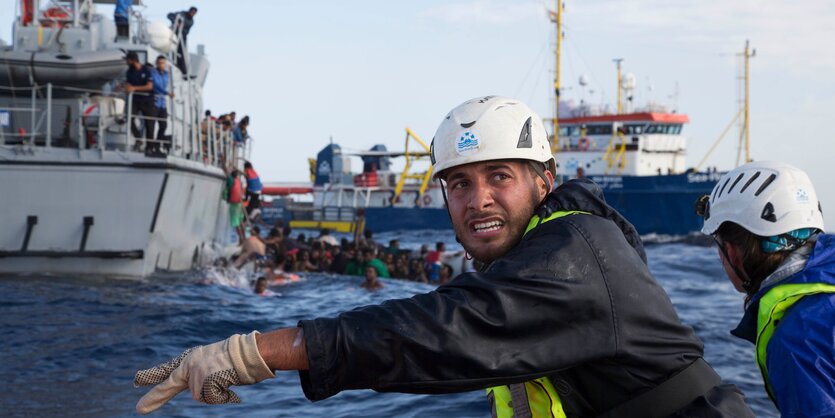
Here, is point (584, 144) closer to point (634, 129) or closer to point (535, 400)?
point (634, 129)

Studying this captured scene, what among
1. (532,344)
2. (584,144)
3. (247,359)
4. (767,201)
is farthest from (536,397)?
(584,144)

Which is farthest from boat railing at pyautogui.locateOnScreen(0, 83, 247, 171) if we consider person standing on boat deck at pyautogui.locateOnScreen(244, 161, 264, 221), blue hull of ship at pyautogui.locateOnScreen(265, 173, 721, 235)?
blue hull of ship at pyautogui.locateOnScreen(265, 173, 721, 235)

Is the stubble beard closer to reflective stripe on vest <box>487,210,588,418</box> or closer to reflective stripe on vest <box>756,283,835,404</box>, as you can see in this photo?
reflective stripe on vest <box>487,210,588,418</box>

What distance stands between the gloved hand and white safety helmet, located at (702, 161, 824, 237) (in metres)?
1.88

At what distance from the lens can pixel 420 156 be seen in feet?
181

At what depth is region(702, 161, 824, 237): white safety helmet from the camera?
10.8ft

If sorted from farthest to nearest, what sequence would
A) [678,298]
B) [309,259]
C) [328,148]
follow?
[328,148] < [309,259] < [678,298]

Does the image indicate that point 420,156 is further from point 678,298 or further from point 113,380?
point 113,380

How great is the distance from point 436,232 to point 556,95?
11.1m

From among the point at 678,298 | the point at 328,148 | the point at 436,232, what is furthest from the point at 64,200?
the point at 328,148

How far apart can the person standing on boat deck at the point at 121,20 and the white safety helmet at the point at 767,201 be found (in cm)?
1857

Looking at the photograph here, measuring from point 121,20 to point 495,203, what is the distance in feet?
62.5

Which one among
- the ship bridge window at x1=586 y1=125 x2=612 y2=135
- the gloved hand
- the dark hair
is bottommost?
the gloved hand

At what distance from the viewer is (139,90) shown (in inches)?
637
